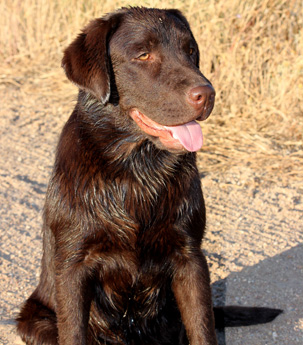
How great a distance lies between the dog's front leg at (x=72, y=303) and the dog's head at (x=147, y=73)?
0.71 meters

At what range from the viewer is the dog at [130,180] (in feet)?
8.50

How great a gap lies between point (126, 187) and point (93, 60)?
61cm

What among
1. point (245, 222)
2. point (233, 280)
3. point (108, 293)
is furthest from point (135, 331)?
point (245, 222)

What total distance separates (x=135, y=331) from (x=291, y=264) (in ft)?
4.41

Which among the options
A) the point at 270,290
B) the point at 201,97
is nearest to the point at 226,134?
the point at 270,290

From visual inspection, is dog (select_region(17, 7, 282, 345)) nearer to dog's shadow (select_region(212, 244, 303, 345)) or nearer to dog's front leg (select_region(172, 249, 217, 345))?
dog's front leg (select_region(172, 249, 217, 345))

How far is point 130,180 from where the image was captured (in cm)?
276

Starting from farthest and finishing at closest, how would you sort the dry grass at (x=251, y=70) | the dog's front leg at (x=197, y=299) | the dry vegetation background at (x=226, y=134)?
the dry grass at (x=251, y=70), the dry vegetation background at (x=226, y=134), the dog's front leg at (x=197, y=299)

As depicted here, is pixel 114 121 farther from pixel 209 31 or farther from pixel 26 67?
pixel 26 67

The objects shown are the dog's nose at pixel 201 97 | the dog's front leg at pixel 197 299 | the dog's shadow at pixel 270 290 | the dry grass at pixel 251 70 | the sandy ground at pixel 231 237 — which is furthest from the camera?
the dry grass at pixel 251 70

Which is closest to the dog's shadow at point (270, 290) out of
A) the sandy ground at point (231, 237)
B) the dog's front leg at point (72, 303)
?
the sandy ground at point (231, 237)

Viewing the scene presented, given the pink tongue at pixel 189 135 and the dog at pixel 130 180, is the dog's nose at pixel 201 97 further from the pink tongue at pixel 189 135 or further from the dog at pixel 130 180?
the pink tongue at pixel 189 135

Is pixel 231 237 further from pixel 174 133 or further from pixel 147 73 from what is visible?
pixel 147 73

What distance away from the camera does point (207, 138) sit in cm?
556
